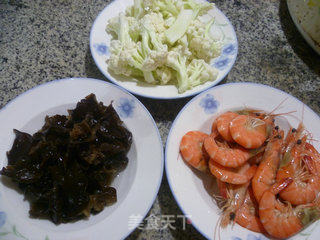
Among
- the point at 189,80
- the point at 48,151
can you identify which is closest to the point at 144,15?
the point at 189,80

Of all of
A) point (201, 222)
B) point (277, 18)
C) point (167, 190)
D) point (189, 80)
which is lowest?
point (167, 190)

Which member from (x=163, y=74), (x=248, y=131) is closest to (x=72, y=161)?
(x=163, y=74)

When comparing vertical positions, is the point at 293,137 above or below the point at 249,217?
above

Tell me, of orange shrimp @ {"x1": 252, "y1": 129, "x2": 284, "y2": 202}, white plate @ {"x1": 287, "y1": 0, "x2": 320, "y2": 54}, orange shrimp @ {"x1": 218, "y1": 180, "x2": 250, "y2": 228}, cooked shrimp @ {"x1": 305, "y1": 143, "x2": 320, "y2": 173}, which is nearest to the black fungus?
orange shrimp @ {"x1": 218, "y1": 180, "x2": 250, "y2": 228}

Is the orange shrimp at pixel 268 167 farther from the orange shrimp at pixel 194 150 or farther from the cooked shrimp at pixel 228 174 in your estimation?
the orange shrimp at pixel 194 150

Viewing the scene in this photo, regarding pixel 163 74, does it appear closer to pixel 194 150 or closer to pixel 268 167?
pixel 194 150

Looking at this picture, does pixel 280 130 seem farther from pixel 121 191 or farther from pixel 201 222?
pixel 121 191
